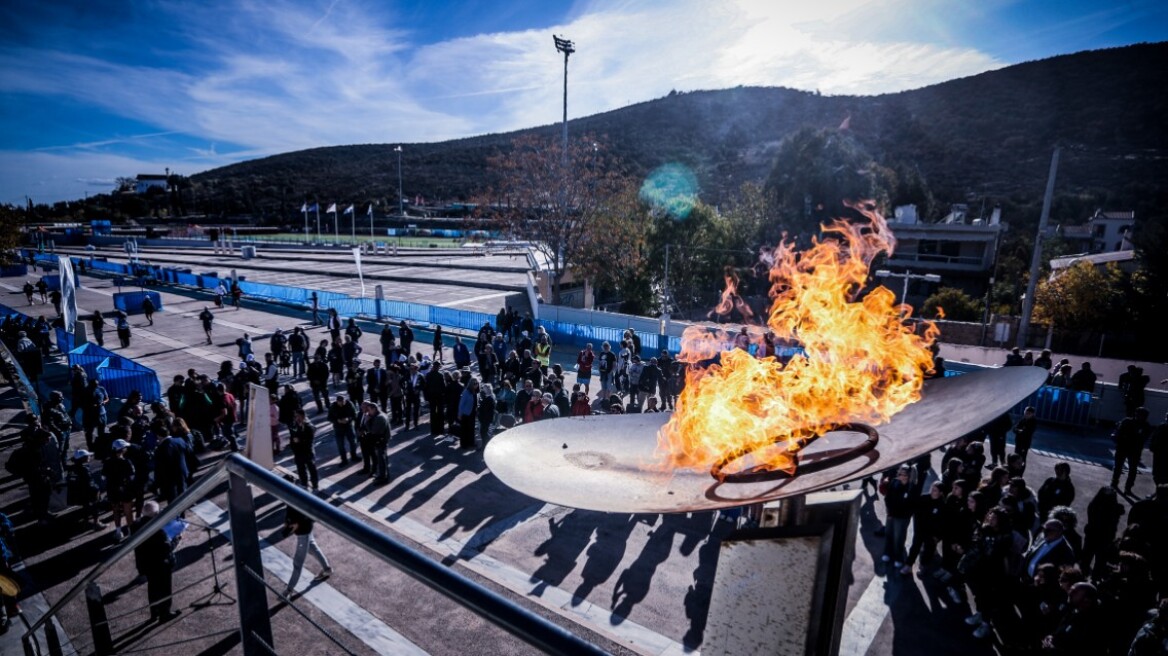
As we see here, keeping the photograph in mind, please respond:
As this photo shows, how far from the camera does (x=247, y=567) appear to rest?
1913 mm

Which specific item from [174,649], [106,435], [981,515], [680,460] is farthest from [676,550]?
[106,435]

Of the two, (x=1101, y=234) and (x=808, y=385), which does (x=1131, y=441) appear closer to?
(x=808, y=385)

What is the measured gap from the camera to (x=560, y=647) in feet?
3.15

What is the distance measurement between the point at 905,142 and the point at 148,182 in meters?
187

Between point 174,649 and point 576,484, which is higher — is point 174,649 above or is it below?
below

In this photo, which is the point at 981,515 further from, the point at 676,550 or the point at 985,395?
the point at 985,395

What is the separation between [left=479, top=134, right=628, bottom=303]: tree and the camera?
30125mm

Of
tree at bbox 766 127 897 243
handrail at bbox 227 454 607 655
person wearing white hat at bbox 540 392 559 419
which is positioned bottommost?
person wearing white hat at bbox 540 392 559 419

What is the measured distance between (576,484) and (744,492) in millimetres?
883

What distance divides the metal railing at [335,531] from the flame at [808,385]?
73.9 inches

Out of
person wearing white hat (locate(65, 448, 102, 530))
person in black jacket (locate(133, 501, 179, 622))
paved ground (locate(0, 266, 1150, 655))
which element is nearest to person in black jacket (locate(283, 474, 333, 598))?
paved ground (locate(0, 266, 1150, 655))

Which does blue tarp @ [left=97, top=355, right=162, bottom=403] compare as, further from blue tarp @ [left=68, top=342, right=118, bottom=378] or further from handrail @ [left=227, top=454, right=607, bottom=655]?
handrail @ [left=227, top=454, right=607, bottom=655]

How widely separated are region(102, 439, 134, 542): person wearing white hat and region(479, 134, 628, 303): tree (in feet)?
73.4

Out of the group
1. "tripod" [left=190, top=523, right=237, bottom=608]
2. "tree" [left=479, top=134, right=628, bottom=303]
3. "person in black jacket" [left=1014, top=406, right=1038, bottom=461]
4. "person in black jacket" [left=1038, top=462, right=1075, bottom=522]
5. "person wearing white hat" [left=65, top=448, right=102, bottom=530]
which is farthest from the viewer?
"tree" [left=479, top=134, right=628, bottom=303]
